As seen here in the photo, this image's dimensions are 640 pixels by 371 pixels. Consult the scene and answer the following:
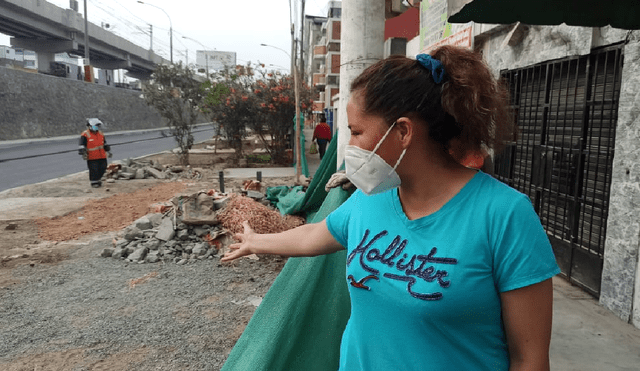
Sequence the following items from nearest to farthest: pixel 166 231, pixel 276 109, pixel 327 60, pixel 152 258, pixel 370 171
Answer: pixel 370 171
pixel 152 258
pixel 166 231
pixel 276 109
pixel 327 60

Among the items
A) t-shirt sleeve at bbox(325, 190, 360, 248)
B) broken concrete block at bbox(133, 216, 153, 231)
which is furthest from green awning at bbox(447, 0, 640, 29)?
broken concrete block at bbox(133, 216, 153, 231)

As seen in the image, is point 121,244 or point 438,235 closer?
point 438,235

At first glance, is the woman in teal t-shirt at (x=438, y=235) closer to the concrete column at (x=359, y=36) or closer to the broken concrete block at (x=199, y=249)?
the concrete column at (x=359, y=36)

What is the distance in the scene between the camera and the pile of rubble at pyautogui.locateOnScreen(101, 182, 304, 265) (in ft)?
21.0

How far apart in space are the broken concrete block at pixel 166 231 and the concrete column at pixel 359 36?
3.64m

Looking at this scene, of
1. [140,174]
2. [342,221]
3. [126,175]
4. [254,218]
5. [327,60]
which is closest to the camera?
[342,221]

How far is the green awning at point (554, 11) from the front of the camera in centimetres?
255

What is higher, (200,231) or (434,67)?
(434,67)

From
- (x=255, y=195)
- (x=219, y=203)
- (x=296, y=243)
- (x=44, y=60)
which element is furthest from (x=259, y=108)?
(x=44, y=60)

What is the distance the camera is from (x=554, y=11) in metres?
2.67

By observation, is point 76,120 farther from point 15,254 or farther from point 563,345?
point 563,345

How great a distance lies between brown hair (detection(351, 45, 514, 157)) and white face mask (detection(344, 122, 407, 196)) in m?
0.09

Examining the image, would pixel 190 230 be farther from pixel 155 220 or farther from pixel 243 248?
pixel 243 248

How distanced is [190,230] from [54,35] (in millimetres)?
39078
